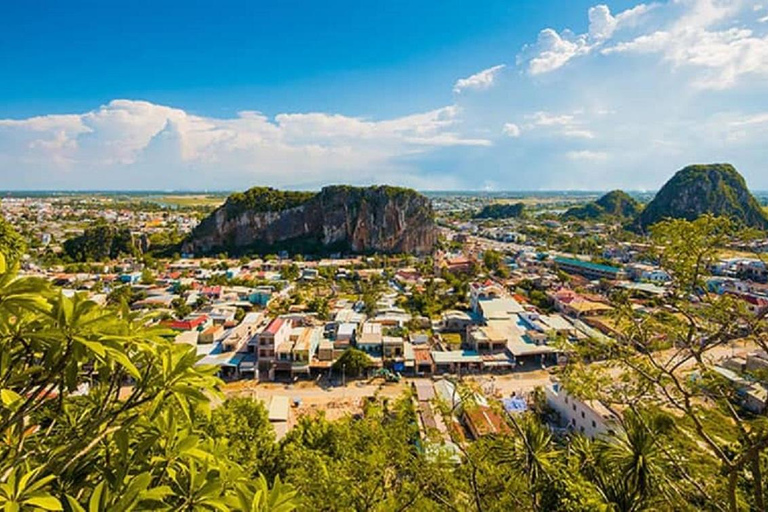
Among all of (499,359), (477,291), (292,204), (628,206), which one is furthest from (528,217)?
(499,359)

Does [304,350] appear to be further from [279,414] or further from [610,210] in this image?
[610,210]

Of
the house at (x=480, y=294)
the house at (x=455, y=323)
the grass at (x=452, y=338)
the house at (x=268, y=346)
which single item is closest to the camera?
the house at (x=268, y=346)

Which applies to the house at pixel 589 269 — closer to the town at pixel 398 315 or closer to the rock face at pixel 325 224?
the town at pixel 398 315

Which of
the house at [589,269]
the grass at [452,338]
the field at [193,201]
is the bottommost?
the grass at [452,338]

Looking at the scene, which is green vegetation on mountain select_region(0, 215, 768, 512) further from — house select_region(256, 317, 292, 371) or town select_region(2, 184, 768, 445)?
house select_region(256, 317, 292, 371)

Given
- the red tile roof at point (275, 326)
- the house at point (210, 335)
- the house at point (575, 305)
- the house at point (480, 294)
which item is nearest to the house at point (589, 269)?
the house at point (575, 305)

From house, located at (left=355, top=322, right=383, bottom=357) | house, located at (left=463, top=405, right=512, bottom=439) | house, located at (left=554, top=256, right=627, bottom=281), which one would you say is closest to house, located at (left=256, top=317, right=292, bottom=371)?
house, located at (left=355, top=322, right=383, bottom=357)
